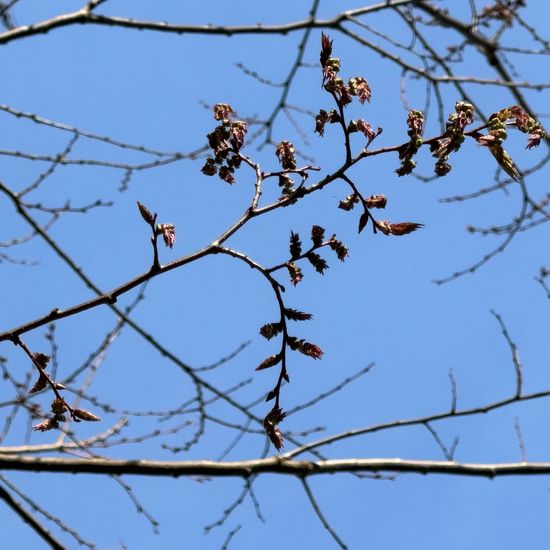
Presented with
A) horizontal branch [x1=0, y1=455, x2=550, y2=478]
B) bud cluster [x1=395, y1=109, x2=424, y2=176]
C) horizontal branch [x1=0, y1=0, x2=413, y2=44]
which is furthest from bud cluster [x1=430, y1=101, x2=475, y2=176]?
horizontal branch [x1=0, y1=455, x2=550, y2=478]

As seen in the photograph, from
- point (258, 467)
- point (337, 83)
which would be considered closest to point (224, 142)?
point (337, 83)

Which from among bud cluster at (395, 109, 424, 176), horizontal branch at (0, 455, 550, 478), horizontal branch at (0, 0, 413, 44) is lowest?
horizontal branch at (0, 455, 550, 478)

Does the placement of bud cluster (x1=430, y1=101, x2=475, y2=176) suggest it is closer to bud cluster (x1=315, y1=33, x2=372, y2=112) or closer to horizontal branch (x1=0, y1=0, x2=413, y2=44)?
bud cluster (x1=315, y1=33, x2=372, y2=112)

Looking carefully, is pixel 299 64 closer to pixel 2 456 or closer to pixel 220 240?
pixel 220 240

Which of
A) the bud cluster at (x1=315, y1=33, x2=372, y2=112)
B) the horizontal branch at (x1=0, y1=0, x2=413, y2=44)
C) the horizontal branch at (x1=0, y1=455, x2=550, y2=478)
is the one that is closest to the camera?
the horizontal branch at (x1=0, y1=455, x2=550, y2=478)

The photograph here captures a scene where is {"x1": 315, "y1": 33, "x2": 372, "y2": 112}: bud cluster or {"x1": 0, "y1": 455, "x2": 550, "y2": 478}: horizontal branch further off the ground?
{"x1": 315, "y1": 33, "x2": 372, "y2": 112}: bud cluster

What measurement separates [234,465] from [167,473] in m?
0.22

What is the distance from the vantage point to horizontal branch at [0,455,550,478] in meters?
2.62

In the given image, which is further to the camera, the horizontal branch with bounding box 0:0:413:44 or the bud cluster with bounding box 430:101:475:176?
the bud cluster with bounding box 430:101:475:176

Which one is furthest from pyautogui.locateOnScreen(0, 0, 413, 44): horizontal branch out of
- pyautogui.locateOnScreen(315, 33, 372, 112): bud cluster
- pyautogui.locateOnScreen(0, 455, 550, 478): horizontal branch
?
pyautogui.locateOnScreen(0, 455, 550, 478): horizontal branch

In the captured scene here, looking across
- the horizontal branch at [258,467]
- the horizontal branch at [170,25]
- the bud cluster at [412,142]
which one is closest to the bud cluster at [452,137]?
the bud cluster at [412,142]

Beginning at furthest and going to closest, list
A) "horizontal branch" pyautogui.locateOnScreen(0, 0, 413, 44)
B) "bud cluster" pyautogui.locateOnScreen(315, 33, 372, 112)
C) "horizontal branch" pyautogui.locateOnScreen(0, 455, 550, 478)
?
"bud cluster" pyautogui.locateOnScreen(315, 33, 372, 112) → "horizontal branch" pyautogui.locateOnScreen(0, 0, 413, 44) → "horizontal branch" pyautogui.locateOnScreen(0, 455, 550, 478)

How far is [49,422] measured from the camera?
382cm

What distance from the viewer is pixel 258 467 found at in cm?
272
